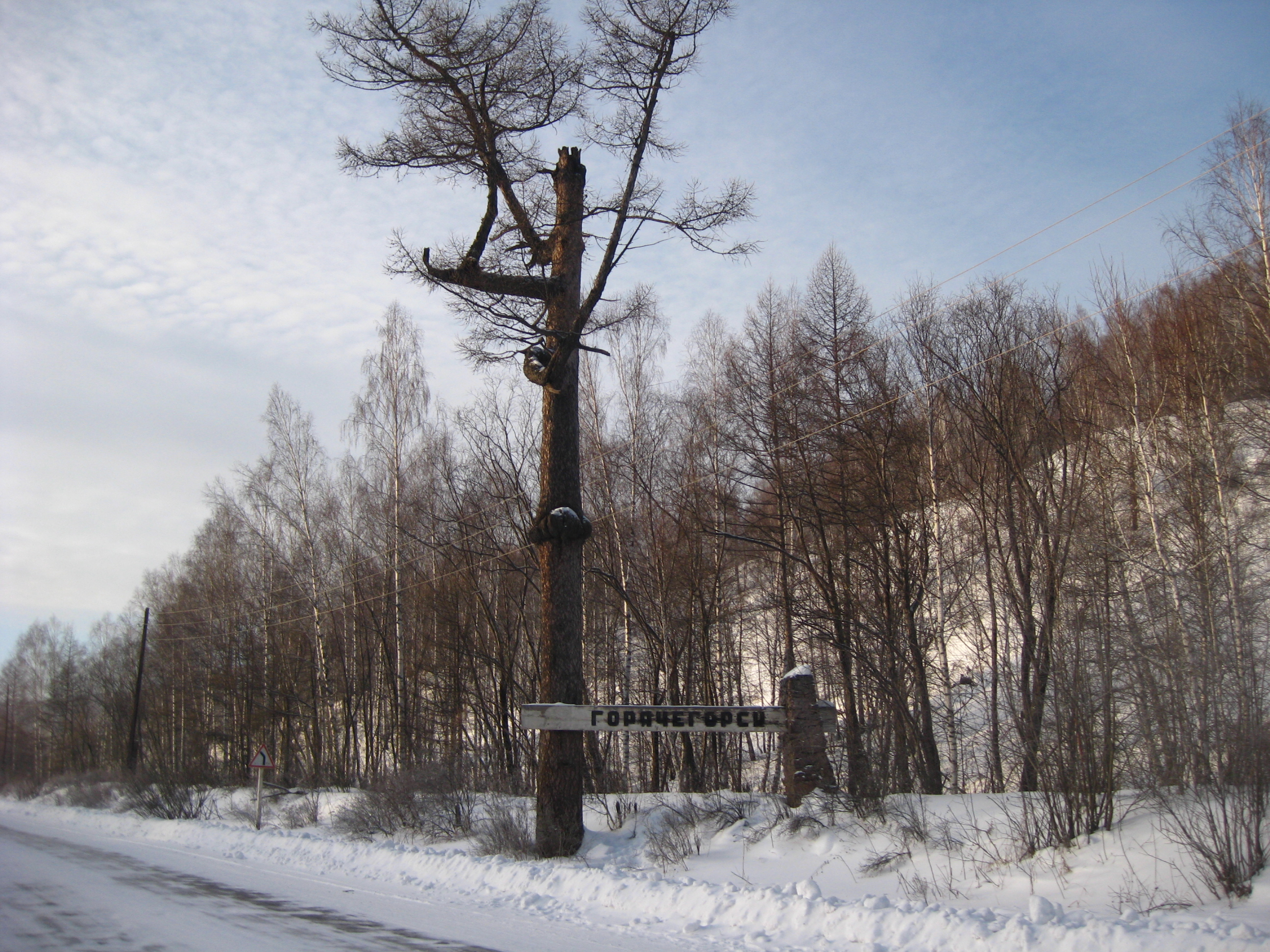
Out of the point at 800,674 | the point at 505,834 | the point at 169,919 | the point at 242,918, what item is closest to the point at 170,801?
the point at 505,834

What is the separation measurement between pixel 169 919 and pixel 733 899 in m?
5.53

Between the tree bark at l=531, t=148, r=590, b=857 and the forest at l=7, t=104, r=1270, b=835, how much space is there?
351 centimetres

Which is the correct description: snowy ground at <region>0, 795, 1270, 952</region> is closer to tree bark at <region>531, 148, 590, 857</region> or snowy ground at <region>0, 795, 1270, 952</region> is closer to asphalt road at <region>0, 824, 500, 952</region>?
asphalt road at <region>0, 824, 500, 952</region>

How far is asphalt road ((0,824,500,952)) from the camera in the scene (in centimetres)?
679

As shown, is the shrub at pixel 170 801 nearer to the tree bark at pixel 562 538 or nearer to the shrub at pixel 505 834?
the shrub at pixel 505 834

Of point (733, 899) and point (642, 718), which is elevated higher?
point (642, 718)

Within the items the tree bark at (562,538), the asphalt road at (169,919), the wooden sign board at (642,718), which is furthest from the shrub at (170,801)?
Result: the wooden sign board at (642,718)

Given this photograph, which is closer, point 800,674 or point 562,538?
point 800,674

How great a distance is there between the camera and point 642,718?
34.3 ft

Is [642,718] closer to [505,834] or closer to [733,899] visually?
[505,834]

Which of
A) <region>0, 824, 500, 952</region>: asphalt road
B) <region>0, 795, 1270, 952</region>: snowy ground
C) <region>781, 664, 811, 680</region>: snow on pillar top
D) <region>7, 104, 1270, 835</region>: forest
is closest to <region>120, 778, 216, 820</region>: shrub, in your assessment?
<region>7, 104, 1270, 835</region>: forest

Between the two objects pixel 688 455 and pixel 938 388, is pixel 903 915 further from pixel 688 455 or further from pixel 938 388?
pixel 688 455

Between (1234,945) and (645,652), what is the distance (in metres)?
26.6

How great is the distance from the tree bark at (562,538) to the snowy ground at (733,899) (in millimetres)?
692
